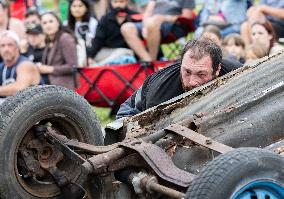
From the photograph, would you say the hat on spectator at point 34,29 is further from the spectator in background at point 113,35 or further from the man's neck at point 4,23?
the spectator in background at point 113,35

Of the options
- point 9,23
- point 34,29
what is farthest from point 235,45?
point 9,23

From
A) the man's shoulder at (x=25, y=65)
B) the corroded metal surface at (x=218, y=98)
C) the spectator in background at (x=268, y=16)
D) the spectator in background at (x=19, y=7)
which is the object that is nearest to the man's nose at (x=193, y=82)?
the corroded metal surface at (x=218, y=98)

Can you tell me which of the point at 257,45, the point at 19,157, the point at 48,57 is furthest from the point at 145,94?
the point at 48,57

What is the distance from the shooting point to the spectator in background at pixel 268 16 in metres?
11.4

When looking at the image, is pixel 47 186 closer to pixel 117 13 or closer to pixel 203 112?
pixel 203 112

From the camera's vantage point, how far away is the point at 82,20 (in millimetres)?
12633

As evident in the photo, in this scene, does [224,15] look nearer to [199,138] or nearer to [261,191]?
[199,138]

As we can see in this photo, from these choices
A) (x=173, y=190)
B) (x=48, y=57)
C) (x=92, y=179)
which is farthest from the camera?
(x=48, y=57)

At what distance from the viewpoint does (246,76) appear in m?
5.68

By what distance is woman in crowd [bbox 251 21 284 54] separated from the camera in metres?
10.1

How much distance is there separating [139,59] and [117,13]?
0.76m

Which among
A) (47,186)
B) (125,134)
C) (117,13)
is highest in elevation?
(117,13)

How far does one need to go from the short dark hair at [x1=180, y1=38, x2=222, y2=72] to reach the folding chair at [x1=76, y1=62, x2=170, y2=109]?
4955 millimetres

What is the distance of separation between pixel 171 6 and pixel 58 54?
1.95 metres
